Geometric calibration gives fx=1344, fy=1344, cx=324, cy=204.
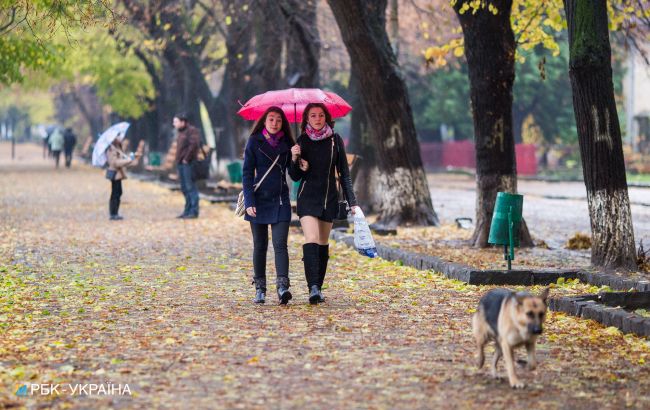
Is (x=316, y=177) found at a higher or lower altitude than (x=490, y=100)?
lower

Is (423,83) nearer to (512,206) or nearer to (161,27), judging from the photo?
(161,27)

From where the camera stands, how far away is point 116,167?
24078 millimetres

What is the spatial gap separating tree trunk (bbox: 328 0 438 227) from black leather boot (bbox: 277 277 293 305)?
8520mm

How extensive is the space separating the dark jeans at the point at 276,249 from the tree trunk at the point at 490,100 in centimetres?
579

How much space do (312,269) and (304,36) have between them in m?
14.4

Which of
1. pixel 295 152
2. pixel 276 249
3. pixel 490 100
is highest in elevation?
pixel 490 100

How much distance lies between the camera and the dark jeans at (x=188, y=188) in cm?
2497

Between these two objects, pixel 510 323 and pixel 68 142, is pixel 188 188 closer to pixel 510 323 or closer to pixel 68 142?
pixel 510 323

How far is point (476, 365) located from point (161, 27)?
103 feet

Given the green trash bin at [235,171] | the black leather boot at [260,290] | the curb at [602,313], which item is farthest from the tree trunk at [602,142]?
the green trash bin at [235,171]

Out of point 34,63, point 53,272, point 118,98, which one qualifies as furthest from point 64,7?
point 118,98

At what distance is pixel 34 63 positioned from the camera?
88.0 ft

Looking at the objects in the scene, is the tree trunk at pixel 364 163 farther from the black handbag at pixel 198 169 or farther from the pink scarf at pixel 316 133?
the pink scarf at pixel 316 133

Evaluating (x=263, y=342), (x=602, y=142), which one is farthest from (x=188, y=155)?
(x=263, y=342)
